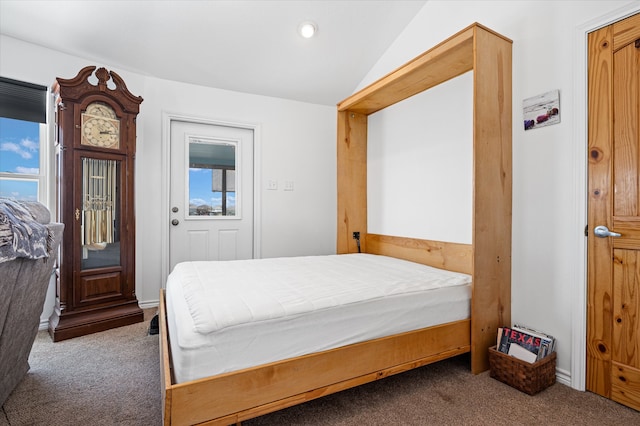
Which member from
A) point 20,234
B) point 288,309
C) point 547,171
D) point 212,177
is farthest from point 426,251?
point 20,234

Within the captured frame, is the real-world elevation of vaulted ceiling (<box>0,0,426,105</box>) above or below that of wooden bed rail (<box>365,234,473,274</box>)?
above

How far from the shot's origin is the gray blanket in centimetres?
118

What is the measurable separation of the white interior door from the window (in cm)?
99

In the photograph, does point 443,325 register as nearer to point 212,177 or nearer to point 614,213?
point 614,213

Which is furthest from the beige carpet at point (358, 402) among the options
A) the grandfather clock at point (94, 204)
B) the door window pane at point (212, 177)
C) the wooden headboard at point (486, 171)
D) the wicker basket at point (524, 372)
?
the door window pane at point (212, 177)

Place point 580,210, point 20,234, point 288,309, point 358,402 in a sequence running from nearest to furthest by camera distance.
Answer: point 20,234
point 288,309
point 358,402
point 580,210

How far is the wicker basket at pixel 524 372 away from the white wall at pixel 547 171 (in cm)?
15

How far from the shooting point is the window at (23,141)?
8.22 ft

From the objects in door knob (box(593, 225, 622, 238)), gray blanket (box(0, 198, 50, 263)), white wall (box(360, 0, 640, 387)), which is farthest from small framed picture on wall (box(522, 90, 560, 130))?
gray blanket (box(0, 198, 50, 263))

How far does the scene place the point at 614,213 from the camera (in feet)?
5.32

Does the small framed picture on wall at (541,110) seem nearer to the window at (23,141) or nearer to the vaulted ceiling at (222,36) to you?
the vaulted ceiling at (222,36)

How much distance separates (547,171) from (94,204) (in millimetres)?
3174

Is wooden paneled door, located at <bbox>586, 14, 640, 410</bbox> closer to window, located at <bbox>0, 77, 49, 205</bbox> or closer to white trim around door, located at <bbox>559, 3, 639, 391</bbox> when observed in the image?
white trim around door, located at <bbox>559, 3, 639, 391</bbox>

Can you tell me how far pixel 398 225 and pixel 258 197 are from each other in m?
1.54
